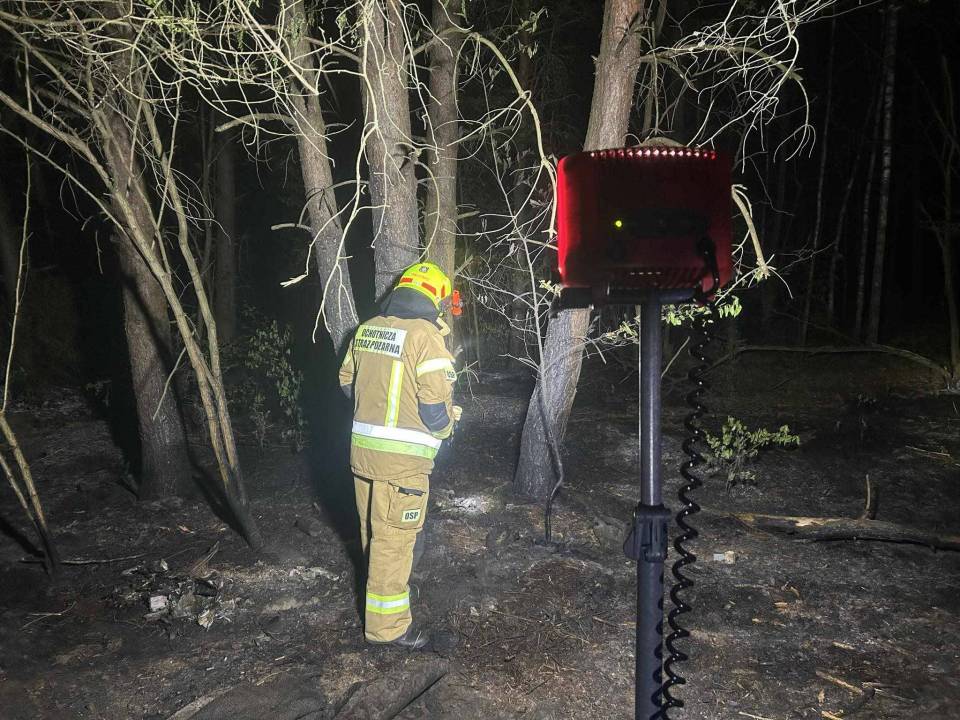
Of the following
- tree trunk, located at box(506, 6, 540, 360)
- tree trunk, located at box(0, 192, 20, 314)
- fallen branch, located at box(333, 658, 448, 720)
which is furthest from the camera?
tree trunk, located at box(0, 192, 20, 314)

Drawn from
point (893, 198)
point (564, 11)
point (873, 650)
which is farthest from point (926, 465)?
point (893, 198)

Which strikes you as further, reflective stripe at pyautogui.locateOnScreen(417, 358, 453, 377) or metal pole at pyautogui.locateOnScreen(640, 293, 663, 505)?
reflective stripe at pyautogui.locateOnScreen(417, 358, 453, 377)

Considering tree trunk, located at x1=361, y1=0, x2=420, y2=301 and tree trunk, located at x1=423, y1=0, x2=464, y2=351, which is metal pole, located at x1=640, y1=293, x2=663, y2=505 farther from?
tree trunk, located at x1=423, y1=0, x2=464, y2=351

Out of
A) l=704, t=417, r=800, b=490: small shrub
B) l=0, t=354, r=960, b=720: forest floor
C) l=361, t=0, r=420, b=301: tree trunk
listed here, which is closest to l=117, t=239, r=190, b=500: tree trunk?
l=0, t=354, r=960, b=720: forest floor

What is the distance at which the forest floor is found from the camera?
12.2 feet

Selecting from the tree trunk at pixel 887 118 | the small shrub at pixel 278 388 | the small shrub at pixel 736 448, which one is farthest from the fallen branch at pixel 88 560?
the tree trunk at pixel 887 118

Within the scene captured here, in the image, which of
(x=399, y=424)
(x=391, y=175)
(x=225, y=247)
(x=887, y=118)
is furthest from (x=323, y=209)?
(x=887, y=118)

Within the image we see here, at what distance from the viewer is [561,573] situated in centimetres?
493

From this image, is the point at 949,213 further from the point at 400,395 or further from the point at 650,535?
the point at 650,535

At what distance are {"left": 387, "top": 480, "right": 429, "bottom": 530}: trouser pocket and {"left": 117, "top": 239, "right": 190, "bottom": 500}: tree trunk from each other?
2.80 meters

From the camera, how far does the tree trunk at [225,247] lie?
12.3m

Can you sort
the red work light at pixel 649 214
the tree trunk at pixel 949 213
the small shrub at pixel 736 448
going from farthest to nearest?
the tree trunk at pixel 949 213 < the small shrub at pixel 736 448 < the red work light at pixel 649 214

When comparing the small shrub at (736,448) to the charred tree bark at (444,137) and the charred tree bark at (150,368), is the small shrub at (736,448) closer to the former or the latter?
the charred tree bark at (444,137)

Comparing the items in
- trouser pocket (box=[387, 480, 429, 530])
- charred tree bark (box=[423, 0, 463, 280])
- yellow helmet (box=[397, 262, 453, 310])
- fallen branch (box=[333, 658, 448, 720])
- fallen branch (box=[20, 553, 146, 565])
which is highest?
charred tree bark (box=[423, 0, 463, 280])
